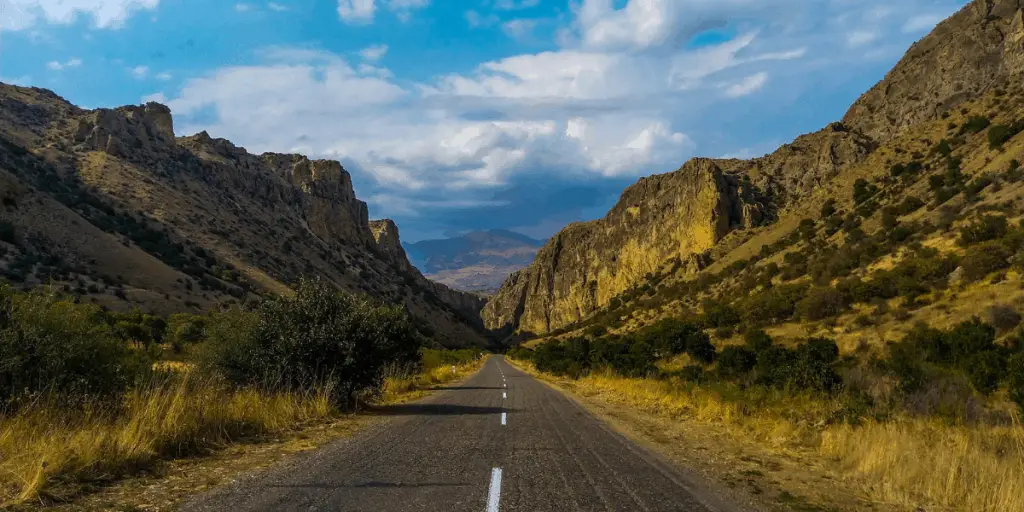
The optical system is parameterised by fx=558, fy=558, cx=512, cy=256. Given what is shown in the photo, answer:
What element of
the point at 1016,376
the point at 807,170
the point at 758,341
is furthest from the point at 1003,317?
the point at 807,170

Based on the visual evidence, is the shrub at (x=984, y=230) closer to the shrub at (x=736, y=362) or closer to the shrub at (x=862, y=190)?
the shrub at (x=736, y=362)

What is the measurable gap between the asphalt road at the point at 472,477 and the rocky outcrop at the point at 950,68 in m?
83.9

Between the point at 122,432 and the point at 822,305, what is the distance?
43.4 meters

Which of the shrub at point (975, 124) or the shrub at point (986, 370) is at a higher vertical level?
the shrub at point (975, 124)

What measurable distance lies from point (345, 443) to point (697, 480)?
603 centimetres

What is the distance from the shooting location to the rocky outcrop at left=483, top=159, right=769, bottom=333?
11312 centimetres

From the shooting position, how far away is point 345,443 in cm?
1005

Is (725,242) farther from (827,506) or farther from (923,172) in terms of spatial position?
(827,506)

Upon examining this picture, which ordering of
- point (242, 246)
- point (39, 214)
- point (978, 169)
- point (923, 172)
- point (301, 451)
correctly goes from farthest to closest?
point (242, 246)
point (923, 172)
point (39, 214)
point (978, 169)
point (301, 451)

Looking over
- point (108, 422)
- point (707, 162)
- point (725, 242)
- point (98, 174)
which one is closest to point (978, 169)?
point (725, 242)

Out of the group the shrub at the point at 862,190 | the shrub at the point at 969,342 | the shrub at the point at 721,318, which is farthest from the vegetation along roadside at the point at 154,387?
the shrub at the point at 862,190

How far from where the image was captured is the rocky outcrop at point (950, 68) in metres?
73.7

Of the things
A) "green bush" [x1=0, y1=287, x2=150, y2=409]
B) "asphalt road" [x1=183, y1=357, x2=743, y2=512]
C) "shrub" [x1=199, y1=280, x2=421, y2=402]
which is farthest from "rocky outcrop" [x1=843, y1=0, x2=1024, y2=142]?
"green bush" [x1=0, y1=287, x2=150, y2=409]

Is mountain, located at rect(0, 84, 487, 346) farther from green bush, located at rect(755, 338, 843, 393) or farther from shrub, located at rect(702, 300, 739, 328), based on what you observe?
green bush, located at rect(755, 338, 843, 393)
